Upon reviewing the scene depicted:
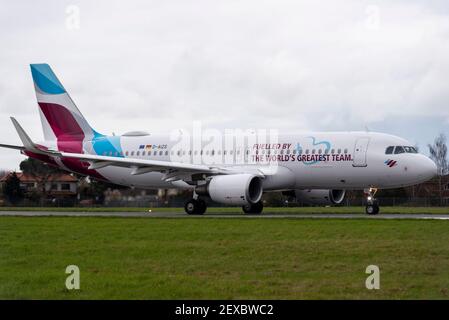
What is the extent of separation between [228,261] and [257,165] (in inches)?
926

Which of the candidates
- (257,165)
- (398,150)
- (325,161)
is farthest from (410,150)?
(257,165)

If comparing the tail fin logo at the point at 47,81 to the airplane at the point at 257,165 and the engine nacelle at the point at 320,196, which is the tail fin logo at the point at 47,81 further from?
the engine nacelle at the point at 320,196

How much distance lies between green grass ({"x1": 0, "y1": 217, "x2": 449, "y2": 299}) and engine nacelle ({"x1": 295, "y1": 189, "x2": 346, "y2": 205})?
15.4 metres

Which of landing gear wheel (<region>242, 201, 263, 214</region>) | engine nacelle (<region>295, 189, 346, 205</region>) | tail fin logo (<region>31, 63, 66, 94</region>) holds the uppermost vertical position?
tail fin logo (<region>31, 63, 66, 94</region>)

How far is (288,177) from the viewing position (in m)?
38.9

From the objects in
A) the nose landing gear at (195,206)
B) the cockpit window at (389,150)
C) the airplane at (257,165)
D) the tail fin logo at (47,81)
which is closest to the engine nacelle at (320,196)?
the airplane at (257,165)

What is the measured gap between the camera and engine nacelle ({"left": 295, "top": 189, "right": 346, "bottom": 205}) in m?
41.8

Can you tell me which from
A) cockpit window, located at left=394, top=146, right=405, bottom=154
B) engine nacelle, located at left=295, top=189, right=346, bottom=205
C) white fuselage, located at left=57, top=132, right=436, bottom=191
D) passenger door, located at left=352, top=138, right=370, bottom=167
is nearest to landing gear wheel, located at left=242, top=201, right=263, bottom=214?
white fuselage, located at left=57, top=132, right=436, bottom=191

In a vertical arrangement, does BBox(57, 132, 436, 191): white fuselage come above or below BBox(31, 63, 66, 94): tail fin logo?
below

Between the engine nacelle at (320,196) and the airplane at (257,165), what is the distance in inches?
A: 2.0

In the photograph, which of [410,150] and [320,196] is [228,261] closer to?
[410,150]

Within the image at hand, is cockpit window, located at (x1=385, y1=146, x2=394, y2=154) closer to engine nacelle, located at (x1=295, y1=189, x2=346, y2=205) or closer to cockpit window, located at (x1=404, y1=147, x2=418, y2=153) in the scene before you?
cockpit window, located at (x1=404, y1=147, x2=418, y2=153)

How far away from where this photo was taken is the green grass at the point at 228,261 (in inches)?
507
